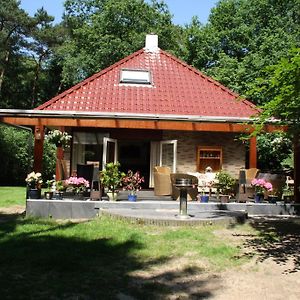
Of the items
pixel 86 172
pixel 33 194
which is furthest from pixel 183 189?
pixel 33 194

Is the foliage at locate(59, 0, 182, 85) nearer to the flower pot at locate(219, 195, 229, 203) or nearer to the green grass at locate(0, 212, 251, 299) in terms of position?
the flower pot at locate(219, 195, 229, 203)

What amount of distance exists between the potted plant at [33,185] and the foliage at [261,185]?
5764mm

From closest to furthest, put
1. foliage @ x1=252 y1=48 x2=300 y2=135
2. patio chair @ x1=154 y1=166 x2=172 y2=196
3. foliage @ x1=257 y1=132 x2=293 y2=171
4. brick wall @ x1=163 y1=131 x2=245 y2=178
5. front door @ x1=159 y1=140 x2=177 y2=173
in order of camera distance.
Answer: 1. foliage @ x1=252 y1=48 x2=300 y2=135
2. patio chair @ x1=154 y1=166 x2=172 y2=196
3. front door @ x1=159 y1=140 x2=177 y2=173
4. brick wall @ x1=163 y1=131 x2=245 y2=178
5. foliage @ x1=257 y1=132 x2=293 y2=171

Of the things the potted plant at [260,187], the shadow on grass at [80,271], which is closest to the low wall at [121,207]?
the potted plant at [260,187]

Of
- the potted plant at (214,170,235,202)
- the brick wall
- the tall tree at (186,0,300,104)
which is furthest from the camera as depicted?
the tall tree at (186,0,300,104)

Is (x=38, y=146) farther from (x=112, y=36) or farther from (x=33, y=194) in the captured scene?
(x=112, y=36)

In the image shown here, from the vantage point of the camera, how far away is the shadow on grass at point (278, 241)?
21.7ft

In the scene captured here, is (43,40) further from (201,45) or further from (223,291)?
(223,291)

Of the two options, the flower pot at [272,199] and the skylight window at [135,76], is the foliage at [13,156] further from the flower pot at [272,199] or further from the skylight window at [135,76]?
the flower pot at [272,199]

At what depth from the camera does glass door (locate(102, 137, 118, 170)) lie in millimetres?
14898

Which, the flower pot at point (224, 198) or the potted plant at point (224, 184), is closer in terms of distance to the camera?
the flower pot at point (224, 198)

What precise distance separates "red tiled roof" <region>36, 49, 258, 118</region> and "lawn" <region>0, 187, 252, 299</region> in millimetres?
6500

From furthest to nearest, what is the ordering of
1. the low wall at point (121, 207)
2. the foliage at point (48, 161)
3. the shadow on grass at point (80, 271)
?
the foliage at point (48, 161), the low wall at point (121, 207), the shadow on grass at point (80, 271)

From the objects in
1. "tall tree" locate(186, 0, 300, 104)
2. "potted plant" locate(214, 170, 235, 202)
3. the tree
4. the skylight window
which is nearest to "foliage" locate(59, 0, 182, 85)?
"tall tree" locate(186, 0, 300, 104)
